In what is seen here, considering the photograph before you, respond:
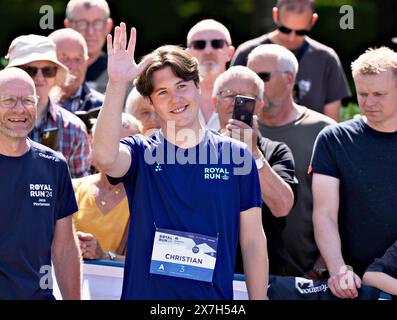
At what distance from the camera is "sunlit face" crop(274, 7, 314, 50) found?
702 cm

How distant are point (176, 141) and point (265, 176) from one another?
0.95m

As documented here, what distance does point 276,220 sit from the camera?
527 centimetres

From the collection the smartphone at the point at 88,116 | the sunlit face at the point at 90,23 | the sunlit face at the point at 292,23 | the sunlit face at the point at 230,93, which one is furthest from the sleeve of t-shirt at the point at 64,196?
the sunlit face at the point at 90,23

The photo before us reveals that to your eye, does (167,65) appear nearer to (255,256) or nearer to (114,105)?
(114,105)

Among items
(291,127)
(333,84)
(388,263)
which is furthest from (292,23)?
(388,263)

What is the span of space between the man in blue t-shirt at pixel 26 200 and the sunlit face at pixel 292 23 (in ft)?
9.21

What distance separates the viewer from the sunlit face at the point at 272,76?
618 cm

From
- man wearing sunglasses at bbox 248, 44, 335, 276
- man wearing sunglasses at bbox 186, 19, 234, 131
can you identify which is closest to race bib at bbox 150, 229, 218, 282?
man wearing sunglasses at bbox 248, 44, 335, 276

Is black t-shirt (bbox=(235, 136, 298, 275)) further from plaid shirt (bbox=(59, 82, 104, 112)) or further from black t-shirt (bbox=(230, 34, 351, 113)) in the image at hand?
plaid shirt (bbox=(59, 82, 104, 112))

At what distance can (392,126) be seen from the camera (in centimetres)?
512

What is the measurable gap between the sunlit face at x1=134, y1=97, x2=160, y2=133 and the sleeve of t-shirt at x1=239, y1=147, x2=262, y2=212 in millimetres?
2056

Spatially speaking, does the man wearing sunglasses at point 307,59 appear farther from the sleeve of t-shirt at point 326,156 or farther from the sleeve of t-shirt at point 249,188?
the sleeve of t-shirt at point 249,188
